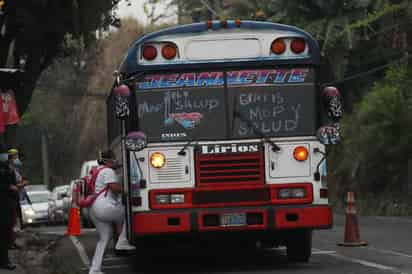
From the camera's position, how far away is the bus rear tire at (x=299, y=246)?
1541cm

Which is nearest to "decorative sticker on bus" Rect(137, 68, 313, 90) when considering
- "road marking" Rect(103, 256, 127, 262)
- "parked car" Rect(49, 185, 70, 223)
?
"road marking" Rect(103, 256, 127, 262)

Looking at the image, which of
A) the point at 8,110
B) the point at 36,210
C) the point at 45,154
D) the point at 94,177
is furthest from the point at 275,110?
the point at 45,154

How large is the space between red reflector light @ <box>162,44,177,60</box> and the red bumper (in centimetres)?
205

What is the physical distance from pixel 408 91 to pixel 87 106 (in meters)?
32.4

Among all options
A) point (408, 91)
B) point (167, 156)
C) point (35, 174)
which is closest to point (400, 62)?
point (408, 91)

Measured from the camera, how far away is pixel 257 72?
1462cm

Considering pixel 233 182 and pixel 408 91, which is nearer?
pixel 233 182

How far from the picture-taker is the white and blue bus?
47.2 feet

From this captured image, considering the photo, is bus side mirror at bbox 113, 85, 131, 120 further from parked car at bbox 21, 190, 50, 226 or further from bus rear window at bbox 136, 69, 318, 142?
parked car at bbox 21, 190, 50, 226

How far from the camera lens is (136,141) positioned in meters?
14.3

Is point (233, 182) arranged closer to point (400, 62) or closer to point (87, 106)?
point (400, 62)

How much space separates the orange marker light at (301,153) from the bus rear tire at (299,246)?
1272 mm

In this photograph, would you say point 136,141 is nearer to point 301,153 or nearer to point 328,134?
point 301,153

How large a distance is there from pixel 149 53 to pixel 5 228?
349 cm
